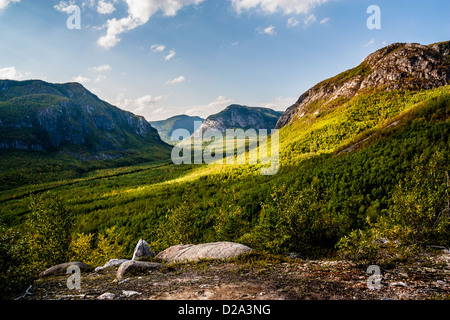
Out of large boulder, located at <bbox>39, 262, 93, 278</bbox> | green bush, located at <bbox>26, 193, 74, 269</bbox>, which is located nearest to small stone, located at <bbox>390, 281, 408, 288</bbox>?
large boulder, located at <bbox>39, 262, 93, 278</bbox>

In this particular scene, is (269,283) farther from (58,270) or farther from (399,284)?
(58,270)

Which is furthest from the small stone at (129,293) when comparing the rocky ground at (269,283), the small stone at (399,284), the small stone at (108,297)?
the small stone at (399,284)

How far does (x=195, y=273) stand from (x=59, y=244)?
89.1 feet

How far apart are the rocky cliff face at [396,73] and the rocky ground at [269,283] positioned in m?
97.8

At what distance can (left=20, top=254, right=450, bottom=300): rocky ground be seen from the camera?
7.73 m

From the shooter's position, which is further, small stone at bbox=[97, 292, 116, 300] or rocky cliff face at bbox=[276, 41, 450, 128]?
rocky cliff face at bbox=[276, 41, 450, 128]

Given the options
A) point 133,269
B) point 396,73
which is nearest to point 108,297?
point 133,269

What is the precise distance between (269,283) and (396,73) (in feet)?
372

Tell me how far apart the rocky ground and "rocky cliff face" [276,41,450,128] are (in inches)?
3850

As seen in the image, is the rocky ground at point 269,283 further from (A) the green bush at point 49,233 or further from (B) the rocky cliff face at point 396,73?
(B) the rocky cliff face at point 396,73

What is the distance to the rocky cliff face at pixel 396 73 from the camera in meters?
77.6

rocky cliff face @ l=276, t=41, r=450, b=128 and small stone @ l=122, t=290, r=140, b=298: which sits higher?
rocky cliff face @ l=276, t=41, r=450, b=128

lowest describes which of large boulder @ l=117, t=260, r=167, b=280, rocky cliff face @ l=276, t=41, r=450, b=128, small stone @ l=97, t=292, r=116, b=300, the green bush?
the green bush

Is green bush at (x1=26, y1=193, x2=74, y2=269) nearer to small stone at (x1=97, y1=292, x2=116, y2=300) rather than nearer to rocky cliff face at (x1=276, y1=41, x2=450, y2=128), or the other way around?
small stone at (x1=97, y1=292, x2=116, y2=300)
